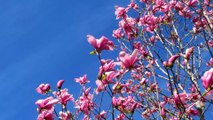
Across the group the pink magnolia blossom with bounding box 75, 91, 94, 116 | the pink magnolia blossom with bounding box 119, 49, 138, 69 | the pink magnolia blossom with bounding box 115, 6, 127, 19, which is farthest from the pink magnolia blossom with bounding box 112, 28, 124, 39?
the pink magnolia blossom with bounding box 119, 49, 138, 69

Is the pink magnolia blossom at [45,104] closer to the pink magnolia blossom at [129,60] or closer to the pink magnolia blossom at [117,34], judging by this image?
the pink magnolia blossom at [129,60]

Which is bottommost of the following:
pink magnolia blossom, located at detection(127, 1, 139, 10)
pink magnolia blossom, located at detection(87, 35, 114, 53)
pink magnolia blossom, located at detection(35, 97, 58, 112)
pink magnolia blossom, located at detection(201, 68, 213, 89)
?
pink magnolia blossom, located at detection(201, 68, 213, 89)

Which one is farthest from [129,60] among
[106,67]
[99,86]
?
[99,86]

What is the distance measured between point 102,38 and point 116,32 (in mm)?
3251

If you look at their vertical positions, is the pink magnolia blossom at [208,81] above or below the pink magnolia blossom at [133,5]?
below

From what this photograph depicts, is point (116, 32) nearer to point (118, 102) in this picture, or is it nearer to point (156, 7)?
point (156, 7)

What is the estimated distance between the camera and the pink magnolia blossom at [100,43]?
3.29m

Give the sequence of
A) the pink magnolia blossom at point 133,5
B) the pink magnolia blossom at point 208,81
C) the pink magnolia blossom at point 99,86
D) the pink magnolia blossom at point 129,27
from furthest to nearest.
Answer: the pink magnolia blossom at point 133,5 < the pink magnolia blossom at point 129,27 < the pink magnolia blossom at point 99,86 < the pink magnolia blossom at point 208,81

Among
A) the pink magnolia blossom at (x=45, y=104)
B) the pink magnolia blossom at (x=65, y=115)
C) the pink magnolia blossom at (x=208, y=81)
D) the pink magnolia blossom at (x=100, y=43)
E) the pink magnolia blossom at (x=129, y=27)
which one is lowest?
the pink magnolia blossom at (x=208, y=81)

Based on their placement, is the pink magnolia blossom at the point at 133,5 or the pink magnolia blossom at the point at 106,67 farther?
the pink magnolia blossom at the point at 133,5

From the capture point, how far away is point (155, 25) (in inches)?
224

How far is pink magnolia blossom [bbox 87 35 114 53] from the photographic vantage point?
329 cm

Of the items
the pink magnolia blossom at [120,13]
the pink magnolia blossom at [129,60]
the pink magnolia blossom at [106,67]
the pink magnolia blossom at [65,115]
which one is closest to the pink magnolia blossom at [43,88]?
the pink magnolia blossom at [65,115]

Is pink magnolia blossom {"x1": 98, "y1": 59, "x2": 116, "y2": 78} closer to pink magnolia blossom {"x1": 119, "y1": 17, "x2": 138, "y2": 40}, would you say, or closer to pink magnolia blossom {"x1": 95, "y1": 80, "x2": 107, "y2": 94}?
pink magnolia blossom {"x1": 95, "y1": 80, "x2": 107, "y2": 94}
